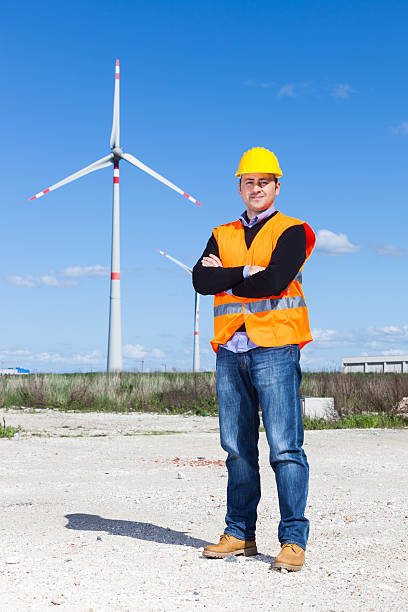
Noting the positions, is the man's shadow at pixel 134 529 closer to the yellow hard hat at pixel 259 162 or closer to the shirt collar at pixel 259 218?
the shirt collar at pixel 259 218

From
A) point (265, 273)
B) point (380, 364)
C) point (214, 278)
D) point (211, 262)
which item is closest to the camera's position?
point (265, 273)

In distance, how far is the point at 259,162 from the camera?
197 inches

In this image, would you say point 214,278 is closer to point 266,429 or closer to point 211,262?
point 211,262

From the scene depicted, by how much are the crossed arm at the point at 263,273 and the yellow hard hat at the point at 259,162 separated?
1.46 ft

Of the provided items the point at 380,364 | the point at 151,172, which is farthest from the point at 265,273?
the point at 380,364

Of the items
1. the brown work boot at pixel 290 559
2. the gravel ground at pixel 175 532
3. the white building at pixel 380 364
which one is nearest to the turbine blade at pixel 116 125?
the white building at pixel 380 364

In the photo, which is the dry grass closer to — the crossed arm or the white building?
the crossed arm

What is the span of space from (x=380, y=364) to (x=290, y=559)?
153 ft

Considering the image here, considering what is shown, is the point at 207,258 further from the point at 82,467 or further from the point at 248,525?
the point at 82,467

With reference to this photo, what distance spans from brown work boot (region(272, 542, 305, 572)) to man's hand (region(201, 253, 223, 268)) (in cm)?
185

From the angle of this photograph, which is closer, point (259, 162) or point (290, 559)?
point (290, 559)

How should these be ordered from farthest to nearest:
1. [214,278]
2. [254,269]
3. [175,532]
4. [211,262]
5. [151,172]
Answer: [151,172] < [175,532] < [211,262] < [214,278] < [254,269]

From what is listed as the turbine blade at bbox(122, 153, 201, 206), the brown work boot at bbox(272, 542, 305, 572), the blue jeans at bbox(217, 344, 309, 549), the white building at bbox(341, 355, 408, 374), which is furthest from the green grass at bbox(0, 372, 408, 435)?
the white building at bbox(341, 355, 408, 374)

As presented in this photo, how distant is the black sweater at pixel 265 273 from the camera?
4.70 m
